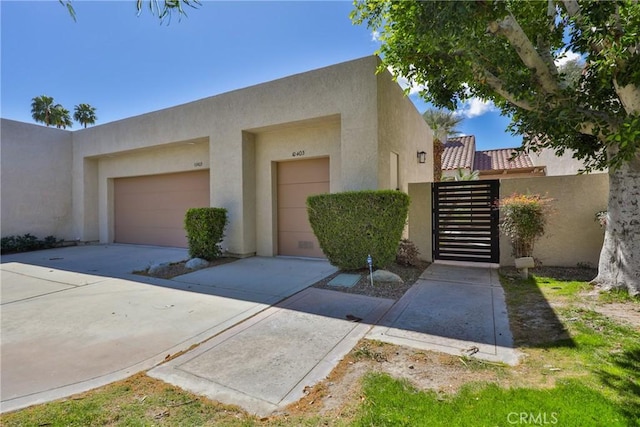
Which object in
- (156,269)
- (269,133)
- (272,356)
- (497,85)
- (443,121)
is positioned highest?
(443,121)

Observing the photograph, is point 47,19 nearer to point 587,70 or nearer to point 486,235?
point 587,70

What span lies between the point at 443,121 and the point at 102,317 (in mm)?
23894

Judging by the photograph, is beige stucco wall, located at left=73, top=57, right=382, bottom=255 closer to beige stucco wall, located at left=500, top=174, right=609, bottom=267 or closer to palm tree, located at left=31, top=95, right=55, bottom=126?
beige stucco wall, located at left=500, top=174, right=609, bottom=267

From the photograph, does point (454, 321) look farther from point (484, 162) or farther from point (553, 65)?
point (484, 162)

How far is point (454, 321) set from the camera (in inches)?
163

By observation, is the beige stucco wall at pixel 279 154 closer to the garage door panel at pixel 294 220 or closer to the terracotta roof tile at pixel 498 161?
the garage door panel at pixel 294 220

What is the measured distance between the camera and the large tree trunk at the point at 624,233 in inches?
188

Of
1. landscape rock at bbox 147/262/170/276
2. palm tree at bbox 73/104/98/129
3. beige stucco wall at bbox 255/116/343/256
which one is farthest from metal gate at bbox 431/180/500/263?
palm tree at bbox 73/104/98/129

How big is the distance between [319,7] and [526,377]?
7.92 meters

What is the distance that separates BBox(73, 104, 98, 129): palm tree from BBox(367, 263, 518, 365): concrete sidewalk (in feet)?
111

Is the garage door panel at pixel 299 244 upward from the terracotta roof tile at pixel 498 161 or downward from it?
downward

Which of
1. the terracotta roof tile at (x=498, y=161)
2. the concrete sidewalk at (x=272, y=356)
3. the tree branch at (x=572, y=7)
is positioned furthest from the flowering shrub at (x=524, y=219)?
the terracotta roof tile at (x=498, y=161)

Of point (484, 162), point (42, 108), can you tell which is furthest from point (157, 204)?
point (42, 108)

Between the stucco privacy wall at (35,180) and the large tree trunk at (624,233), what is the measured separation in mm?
17920
